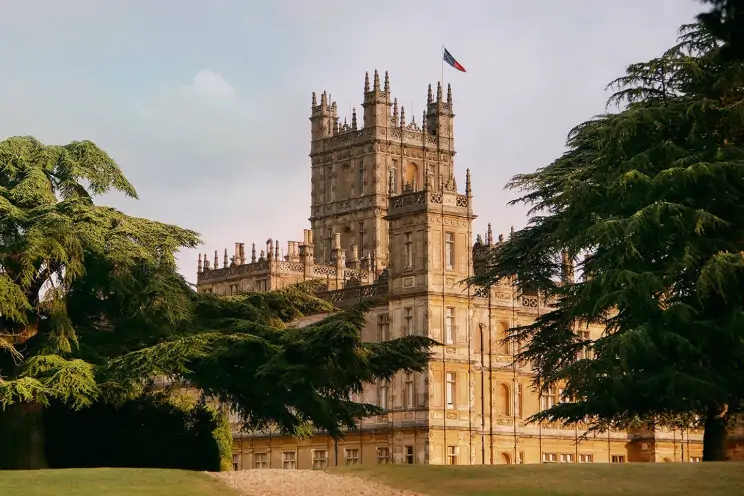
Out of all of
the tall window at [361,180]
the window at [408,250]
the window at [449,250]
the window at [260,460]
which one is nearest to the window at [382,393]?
the window at [408,250]

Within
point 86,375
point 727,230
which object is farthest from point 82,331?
point 727,230

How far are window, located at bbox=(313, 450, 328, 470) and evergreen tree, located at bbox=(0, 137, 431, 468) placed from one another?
2509 cm

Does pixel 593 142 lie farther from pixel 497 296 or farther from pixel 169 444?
pixel 497 296

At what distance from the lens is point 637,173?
113 ft

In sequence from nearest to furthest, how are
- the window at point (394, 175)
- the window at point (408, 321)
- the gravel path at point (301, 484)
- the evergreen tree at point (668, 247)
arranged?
the gravel path at point (301, 484), the evergreen tree at point (668, 247), the window at point (408, 321), the window at point (394, 175)

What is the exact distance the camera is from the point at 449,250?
64.1m

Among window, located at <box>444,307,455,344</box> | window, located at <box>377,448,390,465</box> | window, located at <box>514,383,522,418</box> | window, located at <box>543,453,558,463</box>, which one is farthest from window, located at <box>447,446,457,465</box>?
window, located at <box>543,453,558,463</box>

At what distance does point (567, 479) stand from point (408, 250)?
32908 mm

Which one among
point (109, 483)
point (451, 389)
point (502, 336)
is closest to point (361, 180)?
point (502, 336)

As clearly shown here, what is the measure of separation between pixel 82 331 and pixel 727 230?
16529 mm

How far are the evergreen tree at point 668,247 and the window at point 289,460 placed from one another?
30776mm

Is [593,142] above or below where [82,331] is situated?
above

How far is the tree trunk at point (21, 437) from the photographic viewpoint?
39.0 m

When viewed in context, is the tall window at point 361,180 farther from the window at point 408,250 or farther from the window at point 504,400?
the window at point 408,250
